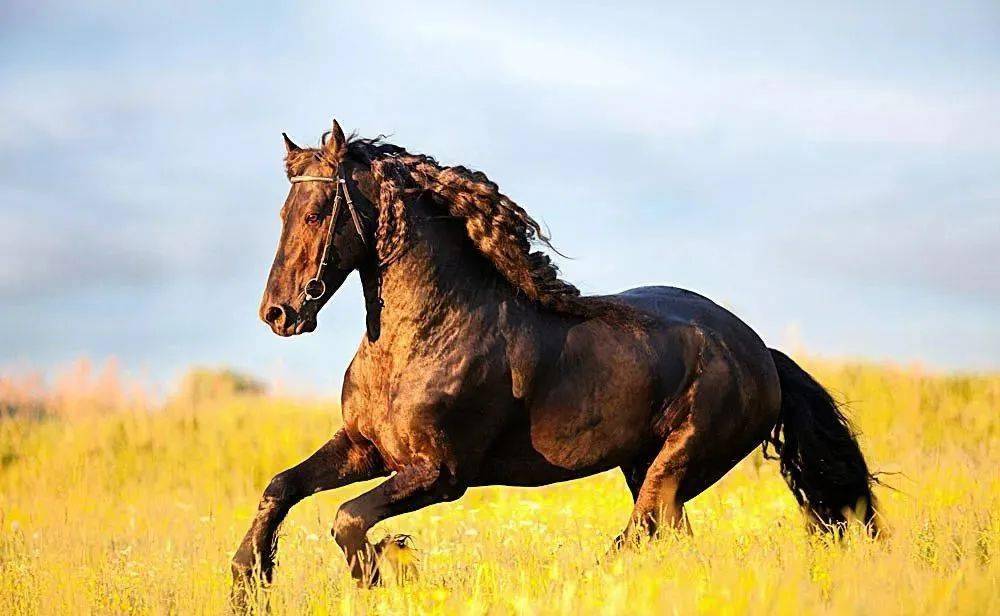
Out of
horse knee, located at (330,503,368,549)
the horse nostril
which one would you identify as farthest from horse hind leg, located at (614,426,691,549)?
the horse nostril

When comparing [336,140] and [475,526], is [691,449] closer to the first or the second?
[336,140]

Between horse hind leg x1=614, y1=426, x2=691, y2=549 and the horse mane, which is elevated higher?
the horse mane

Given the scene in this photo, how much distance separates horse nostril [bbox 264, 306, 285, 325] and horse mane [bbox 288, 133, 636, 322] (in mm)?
→ 591

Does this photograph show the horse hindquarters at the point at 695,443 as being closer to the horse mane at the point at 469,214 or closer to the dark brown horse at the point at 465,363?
the dark brown horse at the point at 465,363

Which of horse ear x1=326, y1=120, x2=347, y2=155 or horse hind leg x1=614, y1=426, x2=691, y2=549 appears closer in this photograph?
horse ear x1=326, y1=120, x2=347, y2=155

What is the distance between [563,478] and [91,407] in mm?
10477

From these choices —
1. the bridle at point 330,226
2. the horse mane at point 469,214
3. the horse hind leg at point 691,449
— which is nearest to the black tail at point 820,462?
the horse hind leg at point 691,449

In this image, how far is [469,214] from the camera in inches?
240

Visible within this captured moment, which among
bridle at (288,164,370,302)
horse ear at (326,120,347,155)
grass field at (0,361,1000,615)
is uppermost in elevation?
horse ear at (326,120,347,155)

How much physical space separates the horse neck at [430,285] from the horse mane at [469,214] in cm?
9

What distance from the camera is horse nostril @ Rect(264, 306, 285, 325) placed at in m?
5.69

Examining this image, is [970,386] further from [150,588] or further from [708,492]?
[150,588]

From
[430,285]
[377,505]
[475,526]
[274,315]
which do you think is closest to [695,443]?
[430,285]

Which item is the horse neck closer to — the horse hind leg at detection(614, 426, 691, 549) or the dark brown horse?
the dark brown horse
